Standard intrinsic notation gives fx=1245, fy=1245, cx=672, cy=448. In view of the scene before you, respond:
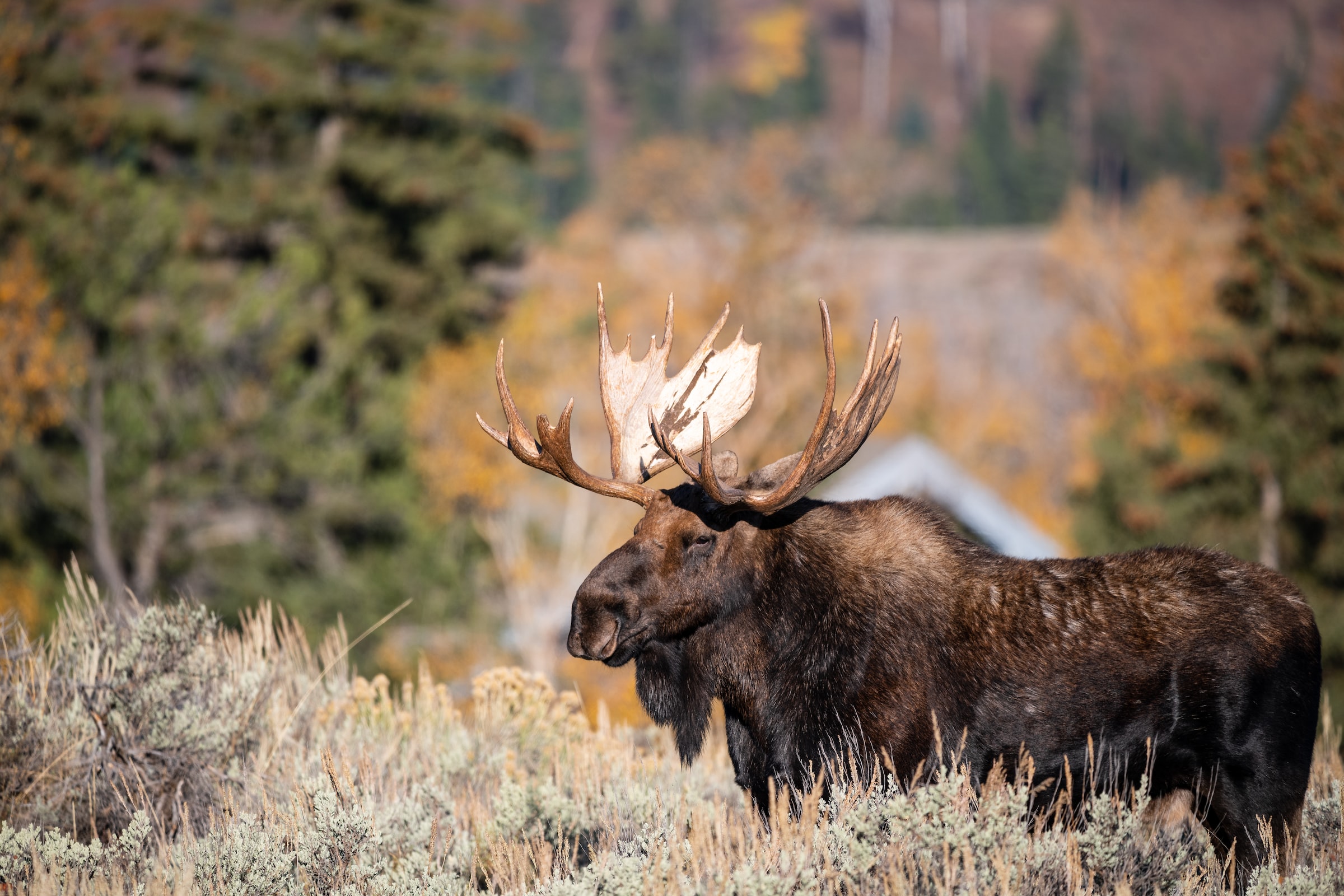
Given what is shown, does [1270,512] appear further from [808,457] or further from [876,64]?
Answer: [876,64]

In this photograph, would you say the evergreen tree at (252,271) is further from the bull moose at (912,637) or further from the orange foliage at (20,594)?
the bull moose at (912,637)

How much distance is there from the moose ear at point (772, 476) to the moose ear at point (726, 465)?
134mm

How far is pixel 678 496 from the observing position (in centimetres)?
477

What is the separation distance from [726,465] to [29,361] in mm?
21966

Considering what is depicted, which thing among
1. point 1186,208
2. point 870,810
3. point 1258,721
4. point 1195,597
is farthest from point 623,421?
point 1186,208

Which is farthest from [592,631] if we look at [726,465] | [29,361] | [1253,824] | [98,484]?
[29,361]

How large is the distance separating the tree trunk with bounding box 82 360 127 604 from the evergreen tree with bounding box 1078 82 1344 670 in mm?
19582

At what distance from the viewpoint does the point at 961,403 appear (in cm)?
5266

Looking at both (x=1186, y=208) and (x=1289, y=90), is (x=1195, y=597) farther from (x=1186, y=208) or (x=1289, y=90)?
(x=1289, y=90)

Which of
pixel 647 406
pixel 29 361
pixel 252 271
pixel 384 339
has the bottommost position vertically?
pixel 384 339

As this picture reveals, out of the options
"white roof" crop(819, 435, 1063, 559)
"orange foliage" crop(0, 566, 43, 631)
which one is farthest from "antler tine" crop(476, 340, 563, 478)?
"orange foliage" crop(0, 566, 43, 631)

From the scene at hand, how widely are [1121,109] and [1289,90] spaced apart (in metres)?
22.2

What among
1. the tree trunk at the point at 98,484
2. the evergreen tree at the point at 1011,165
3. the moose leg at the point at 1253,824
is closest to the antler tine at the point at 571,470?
the moose leg at the point at 1253,824

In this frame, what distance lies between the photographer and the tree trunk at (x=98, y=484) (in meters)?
23.5
